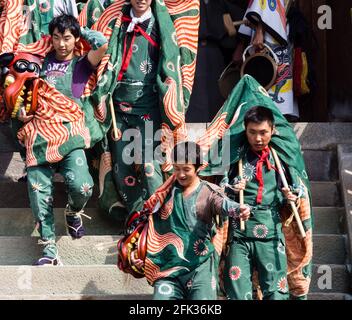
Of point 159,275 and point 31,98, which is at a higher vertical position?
point 31,98

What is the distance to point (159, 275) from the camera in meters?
8.94

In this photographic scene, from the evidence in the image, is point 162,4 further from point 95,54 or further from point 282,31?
point 282,31

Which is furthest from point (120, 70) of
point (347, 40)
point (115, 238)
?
point (347, 40)

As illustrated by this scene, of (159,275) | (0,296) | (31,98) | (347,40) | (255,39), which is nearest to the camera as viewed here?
(159,275)

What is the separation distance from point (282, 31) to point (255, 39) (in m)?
0.24

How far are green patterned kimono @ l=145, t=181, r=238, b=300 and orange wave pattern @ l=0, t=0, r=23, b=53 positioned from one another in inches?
92.4

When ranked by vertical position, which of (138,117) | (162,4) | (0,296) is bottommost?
(0,296)

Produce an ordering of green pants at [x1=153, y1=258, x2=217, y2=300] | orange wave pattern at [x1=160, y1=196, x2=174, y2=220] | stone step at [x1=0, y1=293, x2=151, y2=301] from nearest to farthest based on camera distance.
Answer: green pants at [x1=153, y1=258, x2=217, y2=300]
orange wave pattern at [x1=160, y1=196, x2=174, y2=220]
stone step at [x1=0, y1=293, x2=151, y2=301]

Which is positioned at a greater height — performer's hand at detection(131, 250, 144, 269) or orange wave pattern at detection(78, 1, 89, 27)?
orange wave pattern at detection(78, 1, 89, 27)

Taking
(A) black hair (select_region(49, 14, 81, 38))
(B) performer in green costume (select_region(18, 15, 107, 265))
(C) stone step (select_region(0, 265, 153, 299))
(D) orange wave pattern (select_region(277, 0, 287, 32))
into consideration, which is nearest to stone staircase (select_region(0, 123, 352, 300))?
(C) stone step (select_region(0, 265, 153, 299))

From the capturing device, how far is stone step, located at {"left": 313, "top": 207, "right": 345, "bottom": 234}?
1075cm

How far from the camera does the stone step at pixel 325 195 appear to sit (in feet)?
37.1

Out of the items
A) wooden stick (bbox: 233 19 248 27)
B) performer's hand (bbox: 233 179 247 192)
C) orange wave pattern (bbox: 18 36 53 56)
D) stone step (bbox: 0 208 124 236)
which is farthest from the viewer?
wooden stick (bbox: 233 19 248 27)

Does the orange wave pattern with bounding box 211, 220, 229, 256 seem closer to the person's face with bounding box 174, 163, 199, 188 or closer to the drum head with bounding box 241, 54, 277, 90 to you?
the person's face with bounding box 174, 163, 199, 188
